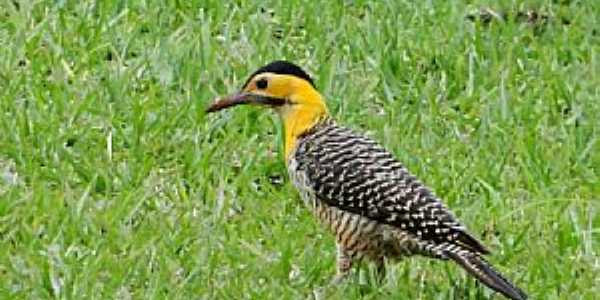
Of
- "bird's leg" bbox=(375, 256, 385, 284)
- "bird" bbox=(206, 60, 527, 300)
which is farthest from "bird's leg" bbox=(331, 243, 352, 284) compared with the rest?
"bird's leg" bbox=(375, 256, 385, 284)

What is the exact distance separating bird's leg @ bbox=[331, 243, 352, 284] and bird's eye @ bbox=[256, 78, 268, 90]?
2.65ft

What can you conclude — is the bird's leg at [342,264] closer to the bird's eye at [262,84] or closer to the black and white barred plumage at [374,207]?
the black and white barred plumage at [374,207]

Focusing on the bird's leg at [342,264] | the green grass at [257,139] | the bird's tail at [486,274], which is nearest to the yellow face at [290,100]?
the green grass at [257,139]

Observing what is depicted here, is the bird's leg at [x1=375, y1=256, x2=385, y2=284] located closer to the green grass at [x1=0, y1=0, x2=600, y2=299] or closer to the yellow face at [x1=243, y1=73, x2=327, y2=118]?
the green grass at [x1=0, y1=0, x2=600, y2=299]

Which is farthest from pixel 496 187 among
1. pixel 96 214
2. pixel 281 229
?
pixel 96 214

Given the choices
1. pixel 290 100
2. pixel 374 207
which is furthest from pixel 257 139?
pixel 374 207

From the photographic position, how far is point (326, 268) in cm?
832

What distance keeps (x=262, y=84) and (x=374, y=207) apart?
0.87 meters

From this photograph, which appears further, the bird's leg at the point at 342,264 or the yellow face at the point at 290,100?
the yellow face at the point at 290,100

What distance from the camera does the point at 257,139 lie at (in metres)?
9.48

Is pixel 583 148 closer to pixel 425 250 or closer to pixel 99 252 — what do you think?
pixel 425 250

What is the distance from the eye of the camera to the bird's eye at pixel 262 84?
8531 millimetres

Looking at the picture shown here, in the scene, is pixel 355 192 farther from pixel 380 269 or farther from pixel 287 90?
pixel 287 90

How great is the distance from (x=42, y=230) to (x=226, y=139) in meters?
1.25
